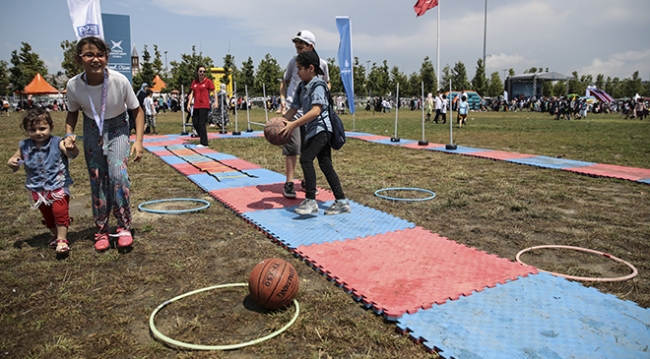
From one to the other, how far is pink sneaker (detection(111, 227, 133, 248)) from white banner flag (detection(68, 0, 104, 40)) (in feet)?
13.9

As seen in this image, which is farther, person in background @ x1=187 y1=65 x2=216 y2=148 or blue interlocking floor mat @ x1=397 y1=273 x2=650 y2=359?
person in background @ x1=187 y1=65 x2=216 y2=148

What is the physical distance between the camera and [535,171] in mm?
8727

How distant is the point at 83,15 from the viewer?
24.3ft

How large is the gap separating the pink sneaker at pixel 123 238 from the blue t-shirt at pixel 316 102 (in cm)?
217

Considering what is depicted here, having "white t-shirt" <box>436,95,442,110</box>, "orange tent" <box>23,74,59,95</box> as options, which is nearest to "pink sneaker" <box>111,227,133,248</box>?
Result: "white t-shirt" <box>436,95,442,110</box>

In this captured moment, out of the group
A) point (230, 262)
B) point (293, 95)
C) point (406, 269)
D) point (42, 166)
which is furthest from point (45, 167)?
point (406, 269)

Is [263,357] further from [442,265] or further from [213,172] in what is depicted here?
[213,172]

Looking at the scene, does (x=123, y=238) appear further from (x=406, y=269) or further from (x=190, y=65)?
(x=190, y=65)

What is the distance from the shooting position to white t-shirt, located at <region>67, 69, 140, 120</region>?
393cm

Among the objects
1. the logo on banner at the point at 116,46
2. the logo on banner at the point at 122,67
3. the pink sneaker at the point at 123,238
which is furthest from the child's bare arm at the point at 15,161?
the logo on banner at the point at 116,46

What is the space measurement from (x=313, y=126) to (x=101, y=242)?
250cm

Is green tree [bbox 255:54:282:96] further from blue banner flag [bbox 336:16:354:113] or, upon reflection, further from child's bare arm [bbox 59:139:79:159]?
child's bare arm [bbox 59:139:79:159]

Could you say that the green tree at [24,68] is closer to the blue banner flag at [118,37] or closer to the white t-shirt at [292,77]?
the blue banner flag at [118,37]

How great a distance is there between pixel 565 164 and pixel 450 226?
5.91m
